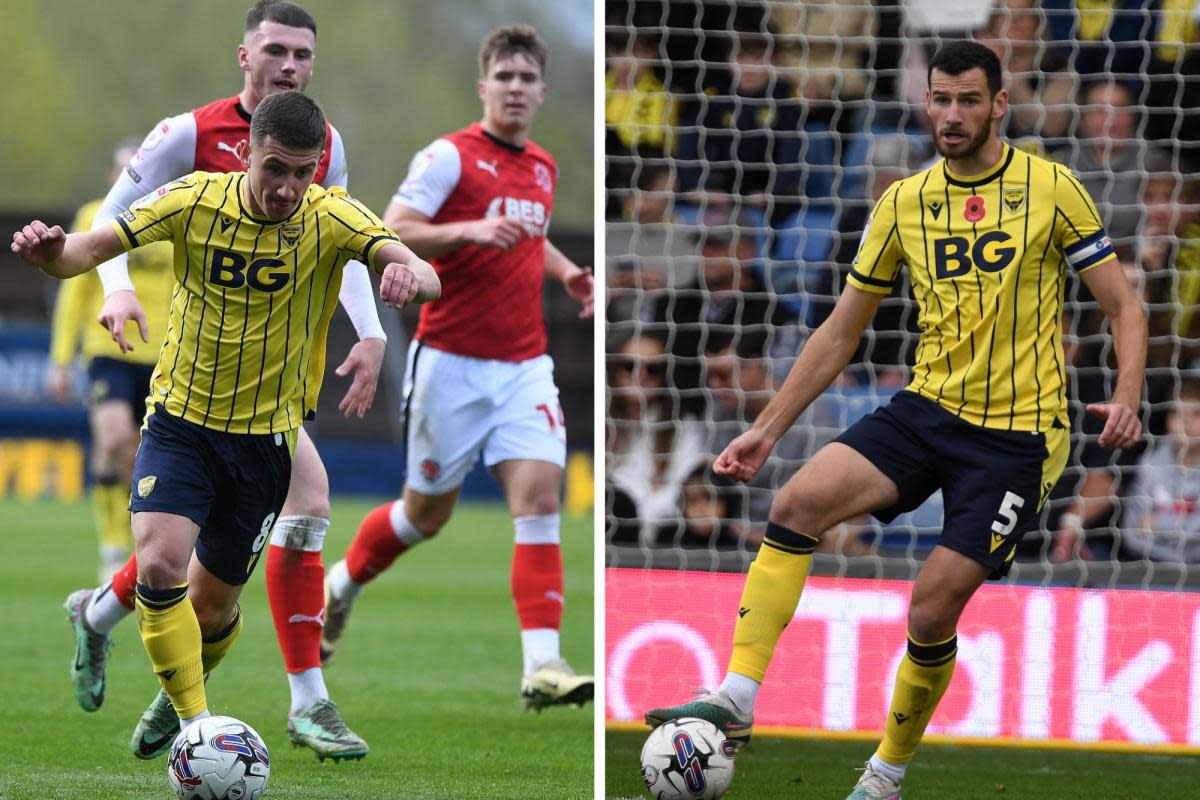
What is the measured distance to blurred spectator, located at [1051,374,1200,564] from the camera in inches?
334

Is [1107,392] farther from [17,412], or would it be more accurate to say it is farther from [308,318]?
[17,412]

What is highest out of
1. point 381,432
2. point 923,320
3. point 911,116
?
point 911,116

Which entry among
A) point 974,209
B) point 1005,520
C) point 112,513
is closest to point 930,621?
point 1005,520

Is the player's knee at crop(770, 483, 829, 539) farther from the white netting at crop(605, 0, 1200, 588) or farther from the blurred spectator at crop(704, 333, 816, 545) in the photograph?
the blurred spectator at crop(704, 333, 816, 545)

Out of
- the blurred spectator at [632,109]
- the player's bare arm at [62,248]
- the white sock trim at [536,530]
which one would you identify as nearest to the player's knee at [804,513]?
the white sock trim at [536,530]

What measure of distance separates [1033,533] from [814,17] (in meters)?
3.13

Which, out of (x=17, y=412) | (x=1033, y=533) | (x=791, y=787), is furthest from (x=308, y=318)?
(x=17, y=412)

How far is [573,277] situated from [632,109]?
325 cm

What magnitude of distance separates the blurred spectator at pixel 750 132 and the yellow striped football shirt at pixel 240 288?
4672 mm

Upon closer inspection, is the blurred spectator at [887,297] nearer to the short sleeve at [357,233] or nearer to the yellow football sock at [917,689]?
the yellow football sock at [917,689]

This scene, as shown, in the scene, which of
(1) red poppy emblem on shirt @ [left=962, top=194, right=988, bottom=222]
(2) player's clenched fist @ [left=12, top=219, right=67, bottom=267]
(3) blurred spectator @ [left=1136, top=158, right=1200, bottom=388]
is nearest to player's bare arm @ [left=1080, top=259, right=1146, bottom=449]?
(1) red poppy emblem on shirt @ [left=962, top=194, right=988, bottom=222]

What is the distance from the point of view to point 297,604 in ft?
18.0

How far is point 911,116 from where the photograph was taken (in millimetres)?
9305

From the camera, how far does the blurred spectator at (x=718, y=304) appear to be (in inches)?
365
